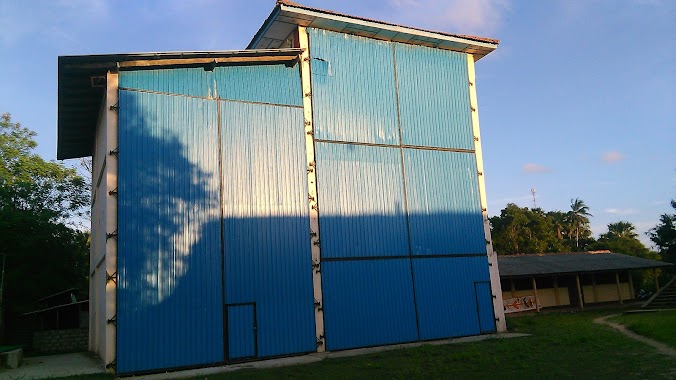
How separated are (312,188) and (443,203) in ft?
19.4

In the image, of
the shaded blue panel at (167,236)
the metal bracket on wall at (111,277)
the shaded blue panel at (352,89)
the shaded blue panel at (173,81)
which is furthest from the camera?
the shaded blue panel at (352,89)

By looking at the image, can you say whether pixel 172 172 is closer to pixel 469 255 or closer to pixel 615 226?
pixel 469 255

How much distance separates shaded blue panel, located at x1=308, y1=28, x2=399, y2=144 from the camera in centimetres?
2003

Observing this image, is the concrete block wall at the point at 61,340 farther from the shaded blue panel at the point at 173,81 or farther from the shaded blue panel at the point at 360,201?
the shaded blue panel at the point at 173,81

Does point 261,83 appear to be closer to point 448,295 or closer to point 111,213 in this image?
point 111,213

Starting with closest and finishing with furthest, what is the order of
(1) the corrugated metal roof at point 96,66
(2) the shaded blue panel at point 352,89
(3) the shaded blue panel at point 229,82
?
(1) the corrugated metal roof at point 96,66 < (3) the shaded blue panel at point 229,82 < (2) the shaded blue panel at point 352,89

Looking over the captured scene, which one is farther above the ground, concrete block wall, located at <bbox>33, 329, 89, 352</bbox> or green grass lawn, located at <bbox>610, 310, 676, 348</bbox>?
concrete block wall, located at <bbox>33, 329, 89, 352</bbox>

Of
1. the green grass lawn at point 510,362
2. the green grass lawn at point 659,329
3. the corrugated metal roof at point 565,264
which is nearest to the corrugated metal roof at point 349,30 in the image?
Answer: the green grass lawn at point 510,362

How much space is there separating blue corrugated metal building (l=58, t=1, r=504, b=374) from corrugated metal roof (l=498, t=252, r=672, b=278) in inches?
461

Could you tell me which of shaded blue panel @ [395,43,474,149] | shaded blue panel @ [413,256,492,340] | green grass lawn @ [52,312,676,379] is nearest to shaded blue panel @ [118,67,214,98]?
shaded blue panel @ [395,43,474,149]

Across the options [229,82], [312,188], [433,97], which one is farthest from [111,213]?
[433,97]

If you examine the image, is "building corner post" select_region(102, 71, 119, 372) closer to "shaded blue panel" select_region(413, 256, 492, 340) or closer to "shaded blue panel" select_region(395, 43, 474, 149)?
"shaded blue panel" select_region(413, 256, 492, 340)

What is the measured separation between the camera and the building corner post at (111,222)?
14906 millimetres

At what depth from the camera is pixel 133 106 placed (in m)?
16.5
